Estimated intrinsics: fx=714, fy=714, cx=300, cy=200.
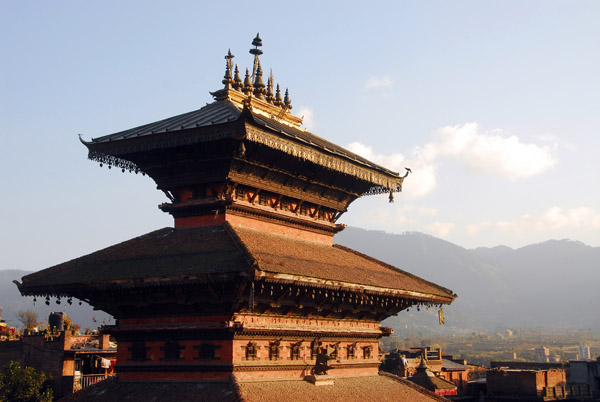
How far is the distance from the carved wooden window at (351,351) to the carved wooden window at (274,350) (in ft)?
12.7

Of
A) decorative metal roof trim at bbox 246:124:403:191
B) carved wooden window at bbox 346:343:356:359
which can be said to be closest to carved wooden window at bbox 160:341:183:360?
decorative metal roof trim at bbox 246:124:403:191

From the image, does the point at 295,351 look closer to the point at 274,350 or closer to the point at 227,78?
the point at 274,350

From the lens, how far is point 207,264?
1717cm

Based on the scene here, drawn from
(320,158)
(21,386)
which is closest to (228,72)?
(320,158)

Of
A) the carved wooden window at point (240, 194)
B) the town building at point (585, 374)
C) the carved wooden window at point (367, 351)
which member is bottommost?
the town building at point (585, 374)

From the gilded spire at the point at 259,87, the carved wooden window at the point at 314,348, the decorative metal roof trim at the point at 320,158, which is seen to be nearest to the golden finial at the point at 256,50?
the gilded spire at the point at 259,87

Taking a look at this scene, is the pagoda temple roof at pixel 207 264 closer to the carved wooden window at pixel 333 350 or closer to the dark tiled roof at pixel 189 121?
the carved wooden window at pixel 333 350

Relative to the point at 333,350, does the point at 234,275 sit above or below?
above

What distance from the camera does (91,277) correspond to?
18625mm

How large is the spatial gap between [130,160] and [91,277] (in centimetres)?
414

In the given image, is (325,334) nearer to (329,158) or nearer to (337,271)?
(337,271)

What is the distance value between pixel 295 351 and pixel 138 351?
4.31 metres

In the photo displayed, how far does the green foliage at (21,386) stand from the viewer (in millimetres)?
41219

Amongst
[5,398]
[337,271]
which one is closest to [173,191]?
[337,271]
